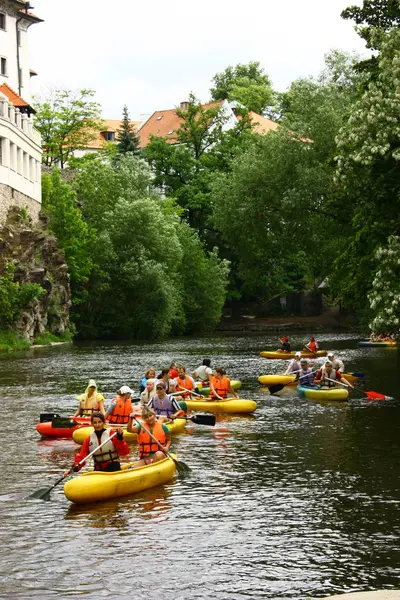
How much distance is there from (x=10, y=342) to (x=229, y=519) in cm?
3761

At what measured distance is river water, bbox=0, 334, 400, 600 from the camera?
11125 millimetres

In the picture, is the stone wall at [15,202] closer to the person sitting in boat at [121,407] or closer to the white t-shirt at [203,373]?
the white t-shirt at [203,373]

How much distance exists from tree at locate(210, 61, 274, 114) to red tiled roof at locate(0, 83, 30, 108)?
32.4 m

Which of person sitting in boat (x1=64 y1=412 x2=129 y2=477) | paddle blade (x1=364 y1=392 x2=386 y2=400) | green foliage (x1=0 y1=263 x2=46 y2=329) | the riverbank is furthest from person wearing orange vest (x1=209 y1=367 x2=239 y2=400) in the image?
the riverbank

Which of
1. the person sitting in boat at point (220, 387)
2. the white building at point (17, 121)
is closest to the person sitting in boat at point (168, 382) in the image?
the person sitting in boat at point (220, 387)

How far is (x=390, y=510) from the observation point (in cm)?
1414

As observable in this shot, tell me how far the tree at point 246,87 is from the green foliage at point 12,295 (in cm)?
4672

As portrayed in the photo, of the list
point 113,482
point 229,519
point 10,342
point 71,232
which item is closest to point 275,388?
point 113,482

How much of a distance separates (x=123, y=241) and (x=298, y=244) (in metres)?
24.0

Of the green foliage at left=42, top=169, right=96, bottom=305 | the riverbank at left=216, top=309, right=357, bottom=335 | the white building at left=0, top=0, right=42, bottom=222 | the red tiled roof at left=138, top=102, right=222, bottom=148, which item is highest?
the red tiled roof at left=138, top=102, right=222, bottom=148

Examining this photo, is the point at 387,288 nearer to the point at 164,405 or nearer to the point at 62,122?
the point at 164,405

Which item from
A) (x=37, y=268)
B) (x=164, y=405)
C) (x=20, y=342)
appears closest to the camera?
(x=164, y=405)

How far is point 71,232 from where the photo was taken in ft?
206

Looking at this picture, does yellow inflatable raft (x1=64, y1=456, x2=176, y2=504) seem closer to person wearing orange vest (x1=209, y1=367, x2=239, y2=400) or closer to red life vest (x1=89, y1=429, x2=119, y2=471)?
red life vest (x1=89, y1=429, x2=119, y2=471)
